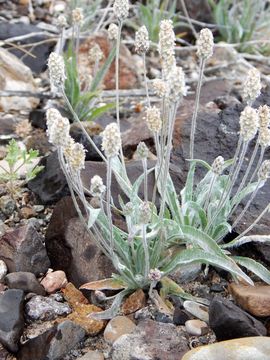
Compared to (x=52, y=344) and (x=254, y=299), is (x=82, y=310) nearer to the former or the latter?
(x=52, y=344)

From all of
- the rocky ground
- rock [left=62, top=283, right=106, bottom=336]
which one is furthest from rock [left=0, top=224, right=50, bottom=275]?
rock [left=62, top=283, right=106, bottom=336]

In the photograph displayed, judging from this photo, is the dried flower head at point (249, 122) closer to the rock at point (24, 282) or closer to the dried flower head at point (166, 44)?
the dried flower head at point (166, 44)

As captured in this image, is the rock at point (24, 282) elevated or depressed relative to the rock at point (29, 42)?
depressed

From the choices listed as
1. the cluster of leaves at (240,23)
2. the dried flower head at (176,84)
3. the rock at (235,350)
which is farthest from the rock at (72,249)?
the cluster of leaves at (240,23)

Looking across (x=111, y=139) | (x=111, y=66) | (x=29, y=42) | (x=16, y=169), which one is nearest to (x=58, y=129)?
(x=111, y=139)

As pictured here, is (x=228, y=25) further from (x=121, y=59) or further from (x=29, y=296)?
(x=29, y=296)

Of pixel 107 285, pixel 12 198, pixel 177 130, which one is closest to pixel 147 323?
pixel 107 285
